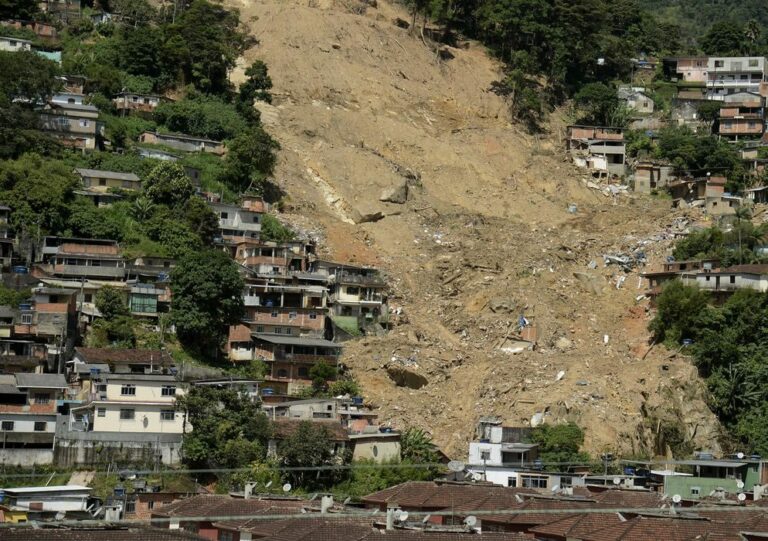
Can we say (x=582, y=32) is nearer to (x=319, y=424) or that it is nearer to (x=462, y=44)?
(x=462, y=44)

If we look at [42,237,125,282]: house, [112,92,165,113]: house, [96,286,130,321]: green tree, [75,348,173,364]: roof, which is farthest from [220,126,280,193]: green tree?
[75,348,173,364]: roof

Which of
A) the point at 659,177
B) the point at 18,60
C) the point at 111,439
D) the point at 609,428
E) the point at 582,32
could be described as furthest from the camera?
the point at 582,32

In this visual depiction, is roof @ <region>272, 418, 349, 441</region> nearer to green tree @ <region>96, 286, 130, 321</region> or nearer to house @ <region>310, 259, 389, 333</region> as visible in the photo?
green tree @ <region>96, 286, 130, 321</region>

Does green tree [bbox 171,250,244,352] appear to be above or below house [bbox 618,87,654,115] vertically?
below

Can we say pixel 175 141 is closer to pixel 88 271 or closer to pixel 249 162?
pixel 249 162

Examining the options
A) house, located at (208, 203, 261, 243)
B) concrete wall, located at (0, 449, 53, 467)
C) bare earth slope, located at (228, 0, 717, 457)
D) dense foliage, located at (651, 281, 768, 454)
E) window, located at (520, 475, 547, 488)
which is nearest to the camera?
concrete wall, located at (0, 449, 53, 467)

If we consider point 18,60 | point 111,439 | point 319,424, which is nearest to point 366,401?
point 319,424
